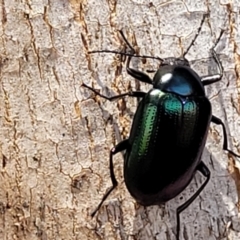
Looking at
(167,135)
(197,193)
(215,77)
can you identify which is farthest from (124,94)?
(197,193)

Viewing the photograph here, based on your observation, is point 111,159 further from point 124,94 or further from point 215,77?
point 215,77

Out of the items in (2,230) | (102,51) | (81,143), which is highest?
(102,51)

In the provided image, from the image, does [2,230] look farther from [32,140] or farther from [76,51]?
[76,51]

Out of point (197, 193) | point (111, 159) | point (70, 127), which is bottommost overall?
point (197, 193)

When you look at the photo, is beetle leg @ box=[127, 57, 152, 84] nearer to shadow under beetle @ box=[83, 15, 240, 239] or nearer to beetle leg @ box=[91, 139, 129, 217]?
shadow under beetle @ box=[83, 15, 240, 239]

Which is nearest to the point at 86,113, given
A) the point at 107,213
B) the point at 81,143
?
the point at 81,143
